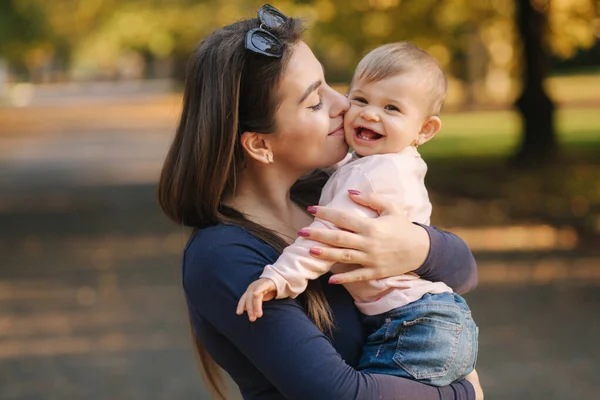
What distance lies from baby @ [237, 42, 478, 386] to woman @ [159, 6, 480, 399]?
4 centimetres

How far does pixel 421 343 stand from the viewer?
7.84 feet

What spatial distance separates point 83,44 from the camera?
197ft

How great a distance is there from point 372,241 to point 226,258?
0.34m

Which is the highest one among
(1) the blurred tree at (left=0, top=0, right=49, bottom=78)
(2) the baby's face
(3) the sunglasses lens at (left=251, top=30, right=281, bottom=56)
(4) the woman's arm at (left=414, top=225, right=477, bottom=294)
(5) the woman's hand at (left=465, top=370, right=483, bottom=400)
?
(3) the sunglasses lens at (left=251, top=30, right=281, bottom=56)

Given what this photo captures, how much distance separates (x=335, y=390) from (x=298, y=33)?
2.97ft

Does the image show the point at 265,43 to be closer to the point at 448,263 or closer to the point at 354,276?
the point at 354,276

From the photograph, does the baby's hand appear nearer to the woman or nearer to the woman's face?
the woman

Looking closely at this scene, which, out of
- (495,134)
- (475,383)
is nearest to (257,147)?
(475,383)

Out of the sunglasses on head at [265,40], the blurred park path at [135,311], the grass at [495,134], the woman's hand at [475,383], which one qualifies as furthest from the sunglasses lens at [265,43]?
the grass at [495,134]

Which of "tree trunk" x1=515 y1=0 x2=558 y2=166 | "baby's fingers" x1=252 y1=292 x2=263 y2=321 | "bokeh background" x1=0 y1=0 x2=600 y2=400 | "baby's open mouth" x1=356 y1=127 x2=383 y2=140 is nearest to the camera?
"baby's fingers" x1=252 y1=292 x2=263 y2=321

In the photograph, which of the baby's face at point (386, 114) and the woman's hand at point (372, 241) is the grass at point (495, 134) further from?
the woman's hand at point (372, 241)

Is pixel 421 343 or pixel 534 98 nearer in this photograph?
pixel 421 343

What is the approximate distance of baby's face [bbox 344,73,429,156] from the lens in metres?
2.57

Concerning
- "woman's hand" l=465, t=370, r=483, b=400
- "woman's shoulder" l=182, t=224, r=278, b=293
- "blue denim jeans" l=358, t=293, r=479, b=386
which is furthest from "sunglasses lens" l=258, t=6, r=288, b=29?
"woman's hand" l=465, t=370, r=483, b=400
